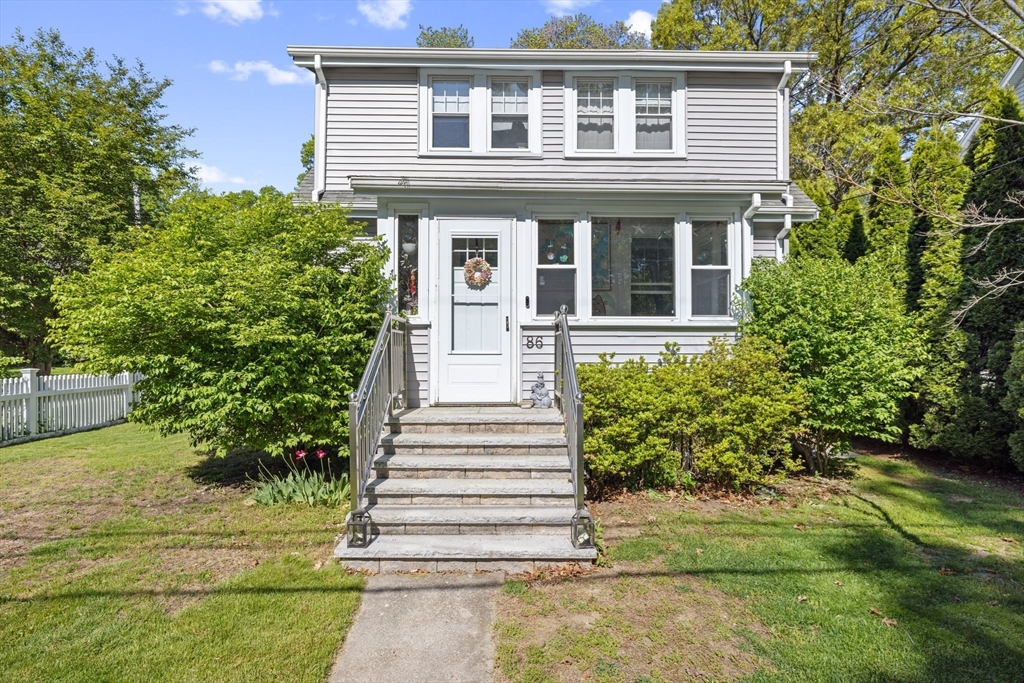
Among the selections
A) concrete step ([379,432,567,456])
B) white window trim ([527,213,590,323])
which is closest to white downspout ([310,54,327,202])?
white window trim ([527,213,590,323])

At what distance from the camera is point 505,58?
7.69 m

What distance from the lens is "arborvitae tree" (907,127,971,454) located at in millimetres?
7125

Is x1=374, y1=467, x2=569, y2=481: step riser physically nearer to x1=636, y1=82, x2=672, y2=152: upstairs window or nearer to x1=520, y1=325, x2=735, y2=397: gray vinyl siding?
x1=520, y1=325, x2=735, y2=397: gray vinyl siding

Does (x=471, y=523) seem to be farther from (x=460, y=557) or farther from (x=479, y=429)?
(x=479, y=429)

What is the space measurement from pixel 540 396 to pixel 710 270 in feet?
9.95

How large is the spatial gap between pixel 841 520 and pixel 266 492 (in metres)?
5.98

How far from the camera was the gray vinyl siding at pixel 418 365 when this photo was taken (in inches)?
262

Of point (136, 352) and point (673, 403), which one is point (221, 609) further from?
point (673, 403)

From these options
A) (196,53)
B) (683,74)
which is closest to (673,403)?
(683,74)

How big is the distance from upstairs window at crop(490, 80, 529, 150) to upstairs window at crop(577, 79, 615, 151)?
857 millimetres

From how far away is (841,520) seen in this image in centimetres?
506

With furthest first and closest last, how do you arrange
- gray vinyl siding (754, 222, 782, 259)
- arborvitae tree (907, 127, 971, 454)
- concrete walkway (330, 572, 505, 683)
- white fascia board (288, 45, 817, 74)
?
1. gray vinyl siding (754, 222, 782, 259)
2. white fascia board (288, 45, 817, 74)
3. arborvitae tree (907, 127, 971, 454)
4. concrete walkway (330, 572, 505, 683)

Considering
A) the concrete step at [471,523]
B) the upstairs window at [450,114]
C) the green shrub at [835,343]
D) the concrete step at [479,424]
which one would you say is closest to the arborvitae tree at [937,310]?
the green shrub at [835,343]

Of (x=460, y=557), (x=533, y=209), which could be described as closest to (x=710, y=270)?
(x=533, y=209)
